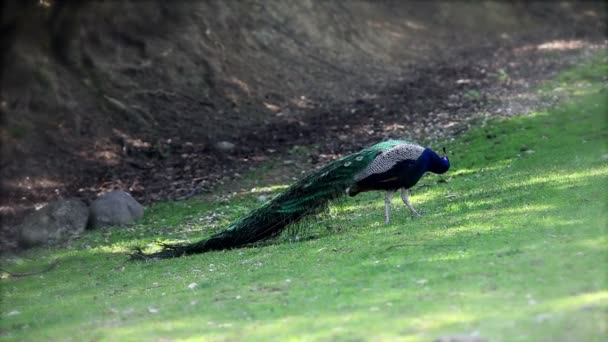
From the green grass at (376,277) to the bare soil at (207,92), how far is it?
4699mm

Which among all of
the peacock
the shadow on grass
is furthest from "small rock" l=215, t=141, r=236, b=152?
the peacock

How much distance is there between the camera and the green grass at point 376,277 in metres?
7.66

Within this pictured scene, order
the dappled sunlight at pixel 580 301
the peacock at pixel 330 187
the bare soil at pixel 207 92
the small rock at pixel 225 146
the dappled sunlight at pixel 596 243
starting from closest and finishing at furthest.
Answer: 1. the dappled sunlight at pixel 580 301
2. the dappled sunlight at pixel 596 243
3. the peacock at pixel 330 187
4. the bare soil at pixel 207 92
5. the small rock at pixel 225 146

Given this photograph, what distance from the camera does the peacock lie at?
12.3 meters

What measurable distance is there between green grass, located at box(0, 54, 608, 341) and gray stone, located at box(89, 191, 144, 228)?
0.67 m

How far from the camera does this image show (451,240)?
1068 centimetres

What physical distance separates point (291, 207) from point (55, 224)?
18.4 ft

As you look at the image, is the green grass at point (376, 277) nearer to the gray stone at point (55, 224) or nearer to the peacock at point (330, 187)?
the peacock at point (330, 187)

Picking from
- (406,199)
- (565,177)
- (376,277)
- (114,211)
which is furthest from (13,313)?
(565,177)

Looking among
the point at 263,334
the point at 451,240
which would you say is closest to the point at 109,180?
the point at 451,240

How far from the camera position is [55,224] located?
52.2 ft

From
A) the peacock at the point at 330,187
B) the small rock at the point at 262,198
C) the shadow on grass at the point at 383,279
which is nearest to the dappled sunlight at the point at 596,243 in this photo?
the shadow on grass at the point at 383,279

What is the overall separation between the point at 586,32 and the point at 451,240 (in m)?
29.9

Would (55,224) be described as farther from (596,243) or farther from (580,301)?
(580,301)
